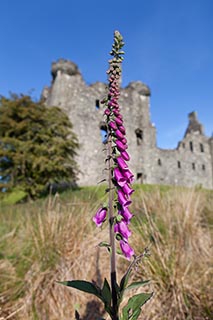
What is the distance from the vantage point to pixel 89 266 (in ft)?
10.4

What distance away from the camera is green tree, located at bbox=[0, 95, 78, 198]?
15.6 m

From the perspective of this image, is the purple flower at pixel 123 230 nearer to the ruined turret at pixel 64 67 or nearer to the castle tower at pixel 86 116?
the castle tower at pixel 86 116

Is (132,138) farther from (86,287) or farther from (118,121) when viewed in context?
(86,287)

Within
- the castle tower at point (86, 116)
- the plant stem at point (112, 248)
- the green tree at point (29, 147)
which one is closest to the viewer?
the plant stem at point (112, 248)

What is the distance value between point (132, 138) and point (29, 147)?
13539mm

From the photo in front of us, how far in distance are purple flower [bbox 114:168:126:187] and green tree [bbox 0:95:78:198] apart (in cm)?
1465

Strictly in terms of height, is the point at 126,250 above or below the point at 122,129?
below

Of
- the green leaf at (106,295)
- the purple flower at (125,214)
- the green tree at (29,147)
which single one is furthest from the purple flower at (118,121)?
the green tree at (29,147)

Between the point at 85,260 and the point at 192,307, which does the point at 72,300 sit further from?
the point at 192,307

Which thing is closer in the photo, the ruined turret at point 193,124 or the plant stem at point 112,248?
the plant stem at point 112,248

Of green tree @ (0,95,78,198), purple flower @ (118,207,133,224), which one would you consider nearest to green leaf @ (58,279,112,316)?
purple flower @ (118,207,133,224)

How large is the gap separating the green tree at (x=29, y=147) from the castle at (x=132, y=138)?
2974mm

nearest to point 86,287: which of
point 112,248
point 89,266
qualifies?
point 112,248

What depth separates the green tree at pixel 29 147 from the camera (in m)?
15.6
